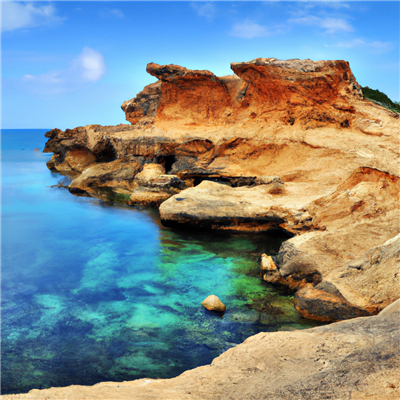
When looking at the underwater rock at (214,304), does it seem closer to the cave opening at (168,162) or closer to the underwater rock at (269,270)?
the underwater rock at (269,270)

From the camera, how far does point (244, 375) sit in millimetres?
3934

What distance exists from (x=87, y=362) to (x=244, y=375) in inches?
130

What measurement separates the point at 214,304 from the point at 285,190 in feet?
21.8

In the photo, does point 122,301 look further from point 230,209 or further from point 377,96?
point 377,96

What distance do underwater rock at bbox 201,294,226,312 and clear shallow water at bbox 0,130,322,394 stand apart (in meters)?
0.15

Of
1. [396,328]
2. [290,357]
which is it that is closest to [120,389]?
[290,357]

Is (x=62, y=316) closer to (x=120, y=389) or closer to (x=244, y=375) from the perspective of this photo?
(x=120, y=389)

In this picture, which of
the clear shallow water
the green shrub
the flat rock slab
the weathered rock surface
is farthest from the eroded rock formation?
the green shrub

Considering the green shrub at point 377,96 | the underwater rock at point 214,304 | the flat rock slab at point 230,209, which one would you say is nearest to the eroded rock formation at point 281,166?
the flat rock slab at point 230,209

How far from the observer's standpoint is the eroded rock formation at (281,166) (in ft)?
25.7

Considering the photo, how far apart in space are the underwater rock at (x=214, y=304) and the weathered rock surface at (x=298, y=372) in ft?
9.15

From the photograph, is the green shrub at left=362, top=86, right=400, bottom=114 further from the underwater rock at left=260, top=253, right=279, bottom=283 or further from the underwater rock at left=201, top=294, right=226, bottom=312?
the underwater rock at left=201, top=294, right=226, bottom=312

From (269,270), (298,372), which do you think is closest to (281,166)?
(269,270)

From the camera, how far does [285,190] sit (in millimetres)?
12977
